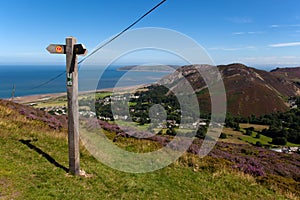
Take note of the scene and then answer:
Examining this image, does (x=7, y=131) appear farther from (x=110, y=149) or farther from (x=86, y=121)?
(x=86, y=121)

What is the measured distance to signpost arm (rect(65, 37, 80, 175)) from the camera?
7.88 metres

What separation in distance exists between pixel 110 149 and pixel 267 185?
7.73 meters

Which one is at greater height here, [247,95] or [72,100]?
[72,100]

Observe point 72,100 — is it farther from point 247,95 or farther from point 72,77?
point 247,95

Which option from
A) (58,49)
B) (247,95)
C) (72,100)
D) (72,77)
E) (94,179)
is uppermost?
(58,49)

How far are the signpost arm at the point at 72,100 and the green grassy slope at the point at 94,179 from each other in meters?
0.59

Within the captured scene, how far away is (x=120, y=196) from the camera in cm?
750

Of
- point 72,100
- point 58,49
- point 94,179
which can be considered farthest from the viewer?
point 94,179

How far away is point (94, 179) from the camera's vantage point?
8.37 m

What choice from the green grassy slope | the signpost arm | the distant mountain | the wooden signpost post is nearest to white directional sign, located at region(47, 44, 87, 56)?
the wooden signpost post

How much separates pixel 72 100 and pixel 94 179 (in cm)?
286

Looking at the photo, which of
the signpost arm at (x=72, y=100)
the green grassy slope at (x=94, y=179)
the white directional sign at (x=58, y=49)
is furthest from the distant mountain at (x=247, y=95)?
the white directional sign at (x=58, y=49)

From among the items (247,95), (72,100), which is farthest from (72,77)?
(247,95)

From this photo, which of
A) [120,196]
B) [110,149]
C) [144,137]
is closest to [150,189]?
[120,196]
